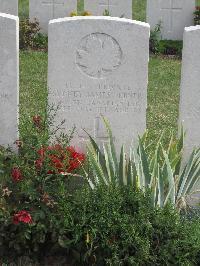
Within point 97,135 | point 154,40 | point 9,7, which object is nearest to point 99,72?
point 97,135

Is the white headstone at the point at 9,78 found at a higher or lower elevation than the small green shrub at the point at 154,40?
lower

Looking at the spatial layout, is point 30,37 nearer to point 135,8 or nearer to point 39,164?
point 135,8

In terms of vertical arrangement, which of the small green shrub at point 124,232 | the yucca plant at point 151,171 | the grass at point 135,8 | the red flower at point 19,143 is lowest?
the small green shrub at point 124,232

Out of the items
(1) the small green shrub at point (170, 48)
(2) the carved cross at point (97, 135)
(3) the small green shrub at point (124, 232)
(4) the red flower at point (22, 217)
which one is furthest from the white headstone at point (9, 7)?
(4) the red flower at point (22, 217)

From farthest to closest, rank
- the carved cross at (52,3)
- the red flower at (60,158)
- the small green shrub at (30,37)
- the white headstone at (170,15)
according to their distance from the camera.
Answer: the white headstone at (170,15) → the carved cross at (52,3) → the small green shrub at (30,37) → the red flower at (60,158)

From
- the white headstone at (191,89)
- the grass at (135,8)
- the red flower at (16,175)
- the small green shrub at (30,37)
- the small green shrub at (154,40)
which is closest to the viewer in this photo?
the red flower at (16,175)

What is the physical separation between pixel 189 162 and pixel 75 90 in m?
1.16

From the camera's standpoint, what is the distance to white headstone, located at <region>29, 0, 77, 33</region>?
1272cm

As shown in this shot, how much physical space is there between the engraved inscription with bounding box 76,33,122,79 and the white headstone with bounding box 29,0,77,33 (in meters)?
7.25

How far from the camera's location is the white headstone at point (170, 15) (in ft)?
42.3

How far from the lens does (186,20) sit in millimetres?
13055

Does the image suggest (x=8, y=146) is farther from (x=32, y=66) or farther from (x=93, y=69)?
(x=32, y=66)

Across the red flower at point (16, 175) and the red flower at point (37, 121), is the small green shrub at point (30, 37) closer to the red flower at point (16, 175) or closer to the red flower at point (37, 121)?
the red flower at point (37, 121)

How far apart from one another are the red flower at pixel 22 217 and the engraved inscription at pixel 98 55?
59.0 inches
